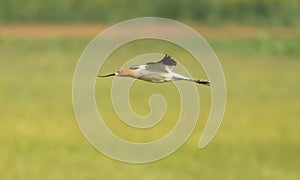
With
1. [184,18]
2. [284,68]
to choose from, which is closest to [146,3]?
[184,18]

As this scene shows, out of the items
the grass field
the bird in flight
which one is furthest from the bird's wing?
the grass field

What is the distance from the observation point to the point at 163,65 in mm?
605

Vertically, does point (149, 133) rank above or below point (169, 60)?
above

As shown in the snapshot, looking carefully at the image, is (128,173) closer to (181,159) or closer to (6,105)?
(181,159)

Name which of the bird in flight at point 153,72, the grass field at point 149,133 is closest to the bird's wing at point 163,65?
the bird in flight at point 153,72

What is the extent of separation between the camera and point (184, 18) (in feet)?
49.9

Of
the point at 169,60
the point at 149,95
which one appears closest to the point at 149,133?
the point at 149,95

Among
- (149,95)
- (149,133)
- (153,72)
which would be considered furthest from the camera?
(149,133)

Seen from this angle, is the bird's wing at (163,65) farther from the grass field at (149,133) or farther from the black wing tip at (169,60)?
the grass field at (149,133)

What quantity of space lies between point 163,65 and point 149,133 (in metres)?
5.39

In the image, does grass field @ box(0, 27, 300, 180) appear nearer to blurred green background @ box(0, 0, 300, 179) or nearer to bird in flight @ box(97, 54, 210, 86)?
blurred green background @ box(0, 0, 300, 179)

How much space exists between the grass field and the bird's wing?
64.4 inches

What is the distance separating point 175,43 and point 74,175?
4.01 meters

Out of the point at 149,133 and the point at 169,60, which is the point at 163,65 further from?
the point at 149,133
